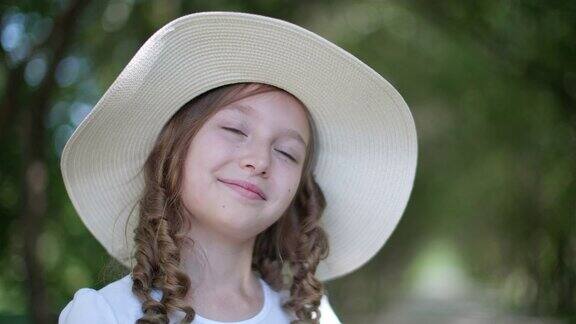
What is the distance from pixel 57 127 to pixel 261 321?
3311 millimetres

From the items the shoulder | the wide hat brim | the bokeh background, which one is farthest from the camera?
the bokeh background

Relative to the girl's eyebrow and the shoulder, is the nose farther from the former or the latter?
the shoulder

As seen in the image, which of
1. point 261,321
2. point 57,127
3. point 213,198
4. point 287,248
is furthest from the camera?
point 57,127

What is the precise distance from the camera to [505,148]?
6.82m

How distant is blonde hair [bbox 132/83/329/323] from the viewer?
1.78 meters

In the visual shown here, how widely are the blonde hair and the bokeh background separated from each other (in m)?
0.32

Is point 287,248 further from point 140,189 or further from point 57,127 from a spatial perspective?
point 57,127

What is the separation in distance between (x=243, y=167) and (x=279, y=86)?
23 centimetres

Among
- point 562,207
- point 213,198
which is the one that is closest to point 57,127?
point 562,207

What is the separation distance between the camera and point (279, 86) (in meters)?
1.91

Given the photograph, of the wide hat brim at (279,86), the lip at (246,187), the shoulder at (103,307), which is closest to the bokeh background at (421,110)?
the wide hat brim at (279,86)

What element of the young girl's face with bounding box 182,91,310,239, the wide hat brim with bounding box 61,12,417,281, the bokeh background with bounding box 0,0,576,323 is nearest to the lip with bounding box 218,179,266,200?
the young girl's face with bounding box 182,91,310,239

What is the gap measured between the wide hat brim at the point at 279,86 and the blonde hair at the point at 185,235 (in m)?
0.04

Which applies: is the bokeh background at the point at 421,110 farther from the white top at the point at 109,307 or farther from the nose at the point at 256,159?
the nose at the point at 256,159
